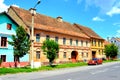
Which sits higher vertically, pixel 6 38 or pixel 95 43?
pixel 95 43

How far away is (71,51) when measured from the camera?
54.0m

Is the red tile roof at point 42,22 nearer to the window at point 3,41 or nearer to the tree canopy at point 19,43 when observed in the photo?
the window at point 3,41

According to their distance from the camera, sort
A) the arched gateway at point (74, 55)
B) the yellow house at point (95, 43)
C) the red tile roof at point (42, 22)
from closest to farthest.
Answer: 1. the red tile roof at point (42, 22)
2. the arched gateway at point (74, 55)
3. the yellow house at point (95, 43)

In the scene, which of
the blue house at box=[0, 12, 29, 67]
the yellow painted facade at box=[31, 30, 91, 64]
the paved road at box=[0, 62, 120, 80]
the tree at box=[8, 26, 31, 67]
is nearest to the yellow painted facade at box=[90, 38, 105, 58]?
the yellow painted facade at box=[31, 30, 91, 64]

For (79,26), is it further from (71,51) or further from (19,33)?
(19,33)

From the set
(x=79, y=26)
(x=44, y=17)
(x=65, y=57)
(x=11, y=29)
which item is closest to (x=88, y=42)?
(x=79, y=26)

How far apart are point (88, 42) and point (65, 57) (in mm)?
13576

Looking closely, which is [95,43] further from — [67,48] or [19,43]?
[19,43]

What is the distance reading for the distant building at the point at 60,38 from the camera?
42438mm

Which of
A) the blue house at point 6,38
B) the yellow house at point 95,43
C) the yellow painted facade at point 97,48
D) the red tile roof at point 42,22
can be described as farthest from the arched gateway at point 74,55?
the blue house at point 6,38

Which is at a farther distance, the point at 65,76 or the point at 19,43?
the point at 19,43

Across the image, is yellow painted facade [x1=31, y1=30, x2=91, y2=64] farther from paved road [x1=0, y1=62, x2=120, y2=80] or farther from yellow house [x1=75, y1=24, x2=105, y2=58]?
paved road [x1=0, y1=62, x2=120, y2=80]

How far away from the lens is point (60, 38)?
49.4 metres

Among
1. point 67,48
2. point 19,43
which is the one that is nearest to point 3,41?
point 19,43
